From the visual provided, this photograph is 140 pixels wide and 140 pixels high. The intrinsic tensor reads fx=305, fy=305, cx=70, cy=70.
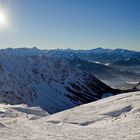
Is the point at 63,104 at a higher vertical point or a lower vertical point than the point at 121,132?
lower

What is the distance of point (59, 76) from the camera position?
186875 mm

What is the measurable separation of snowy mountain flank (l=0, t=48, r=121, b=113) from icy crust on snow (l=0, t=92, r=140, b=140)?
92.2 meters

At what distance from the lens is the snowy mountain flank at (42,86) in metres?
138

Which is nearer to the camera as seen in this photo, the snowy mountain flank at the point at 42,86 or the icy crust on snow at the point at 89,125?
the icy crust on snow at the point at 89,125

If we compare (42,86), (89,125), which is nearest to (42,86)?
(42,86)

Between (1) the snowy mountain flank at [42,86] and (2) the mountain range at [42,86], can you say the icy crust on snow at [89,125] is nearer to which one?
(2) the mountain range at [42,86]

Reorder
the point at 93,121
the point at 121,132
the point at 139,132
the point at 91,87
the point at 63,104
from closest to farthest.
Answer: the point at 139,132, the point at 121,132, the point at 93,121, the point at 63,104, the point at 91,87

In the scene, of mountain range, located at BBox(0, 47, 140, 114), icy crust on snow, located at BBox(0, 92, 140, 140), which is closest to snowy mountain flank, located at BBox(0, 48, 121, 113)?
mountain range, located at BBox(0, 47, 140, 114)

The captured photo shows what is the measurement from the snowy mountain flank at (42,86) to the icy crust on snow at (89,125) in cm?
9223

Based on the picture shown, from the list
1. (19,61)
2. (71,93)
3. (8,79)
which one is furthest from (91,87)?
(8,79)

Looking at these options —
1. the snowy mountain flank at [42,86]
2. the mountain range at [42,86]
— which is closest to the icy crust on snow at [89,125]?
the mountain range at [42,86]

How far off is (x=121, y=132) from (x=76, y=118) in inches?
350

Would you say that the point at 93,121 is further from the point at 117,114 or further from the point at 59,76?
the point at 59,76

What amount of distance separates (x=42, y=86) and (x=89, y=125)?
13610 centimetres
